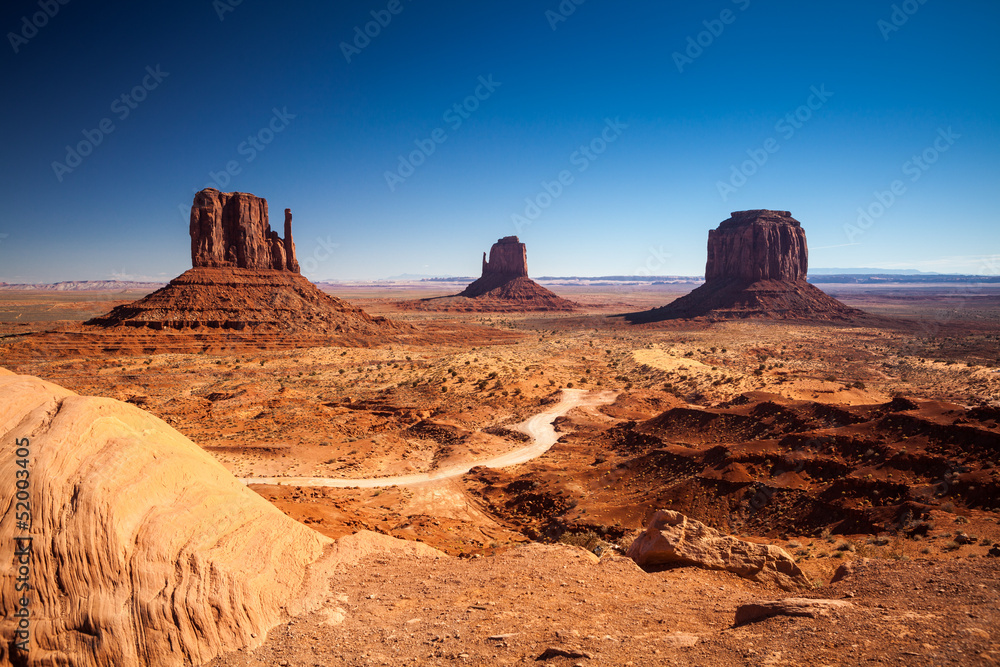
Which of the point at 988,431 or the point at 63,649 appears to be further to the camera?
the point at 988,431

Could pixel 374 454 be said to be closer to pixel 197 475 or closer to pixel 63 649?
pixel 197 475

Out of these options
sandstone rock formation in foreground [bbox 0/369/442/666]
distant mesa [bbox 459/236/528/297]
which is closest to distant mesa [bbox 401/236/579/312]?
distant mesa [bbox 459/236/528/297]

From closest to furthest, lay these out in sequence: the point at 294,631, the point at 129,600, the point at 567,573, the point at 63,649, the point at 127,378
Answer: the point at 63,649 < the point at 129,600 < the point at 294,631 < the point at 567,573 < the point at 127,378

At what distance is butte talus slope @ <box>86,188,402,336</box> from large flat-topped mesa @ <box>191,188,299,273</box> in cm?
12

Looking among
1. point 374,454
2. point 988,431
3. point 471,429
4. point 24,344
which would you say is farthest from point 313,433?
point 24,344

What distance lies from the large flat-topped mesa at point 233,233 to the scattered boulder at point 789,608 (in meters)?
75.8

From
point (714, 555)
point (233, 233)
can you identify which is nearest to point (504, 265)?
point (233, 233)

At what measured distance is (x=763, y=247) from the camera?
103 meters

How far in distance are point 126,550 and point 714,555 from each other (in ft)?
37.8

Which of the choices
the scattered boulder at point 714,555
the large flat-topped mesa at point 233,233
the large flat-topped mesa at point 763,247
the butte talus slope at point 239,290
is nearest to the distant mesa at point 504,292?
the large flat-topped mesa at point 763,247

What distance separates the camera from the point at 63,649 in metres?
6.49

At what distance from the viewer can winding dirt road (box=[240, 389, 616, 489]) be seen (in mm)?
22188

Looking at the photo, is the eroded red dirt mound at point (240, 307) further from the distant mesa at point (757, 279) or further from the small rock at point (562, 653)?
the small rock at point (562, 653)

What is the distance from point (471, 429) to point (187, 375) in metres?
30.4
